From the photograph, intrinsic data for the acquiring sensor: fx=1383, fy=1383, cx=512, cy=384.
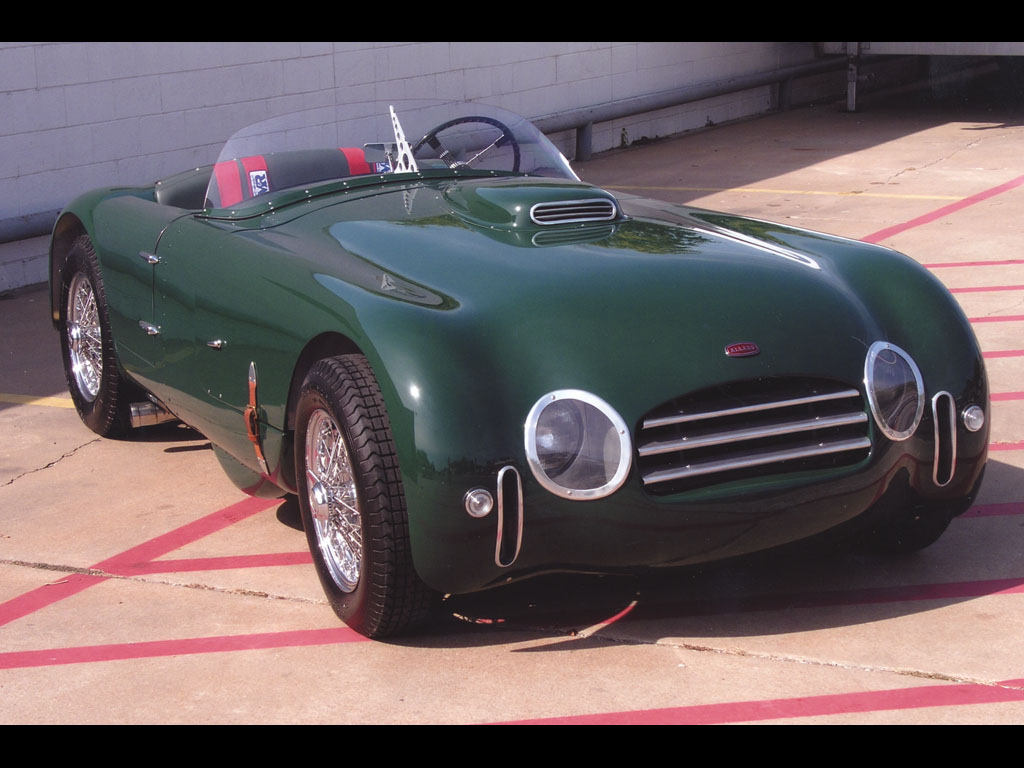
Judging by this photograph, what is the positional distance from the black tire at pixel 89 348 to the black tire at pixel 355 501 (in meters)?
1.97

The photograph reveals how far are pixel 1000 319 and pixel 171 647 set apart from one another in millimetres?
5125

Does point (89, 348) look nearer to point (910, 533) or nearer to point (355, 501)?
point (355, 501)

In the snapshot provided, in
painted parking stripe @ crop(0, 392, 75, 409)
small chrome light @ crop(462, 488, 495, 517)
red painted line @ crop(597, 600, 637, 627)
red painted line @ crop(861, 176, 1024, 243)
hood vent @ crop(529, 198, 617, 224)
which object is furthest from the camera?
red painted line @ crop(861, 176, 1024, 243)

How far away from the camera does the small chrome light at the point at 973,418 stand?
13.3ft

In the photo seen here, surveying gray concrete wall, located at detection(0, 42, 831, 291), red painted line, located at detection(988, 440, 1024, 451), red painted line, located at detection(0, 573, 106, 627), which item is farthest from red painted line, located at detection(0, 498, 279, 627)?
gray concrete wall, located at detection(0, 42, 831, 291)

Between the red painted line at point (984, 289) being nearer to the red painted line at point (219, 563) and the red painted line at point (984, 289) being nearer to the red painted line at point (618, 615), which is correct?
the red painted line at point (618, 615)

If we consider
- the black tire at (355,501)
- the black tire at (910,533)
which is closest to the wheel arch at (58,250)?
the black tire at (355,501)

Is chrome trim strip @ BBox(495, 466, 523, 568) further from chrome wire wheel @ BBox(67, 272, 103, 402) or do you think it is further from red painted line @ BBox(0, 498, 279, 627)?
chrome wire wheel @ BBox(67, 272, 103, 402)

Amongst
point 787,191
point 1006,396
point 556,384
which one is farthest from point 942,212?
point 556,384

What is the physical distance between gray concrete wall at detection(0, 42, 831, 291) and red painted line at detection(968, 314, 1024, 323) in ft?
19.7

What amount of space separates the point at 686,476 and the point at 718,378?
0.28 metres

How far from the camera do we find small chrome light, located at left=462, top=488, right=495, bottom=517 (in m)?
3.52
